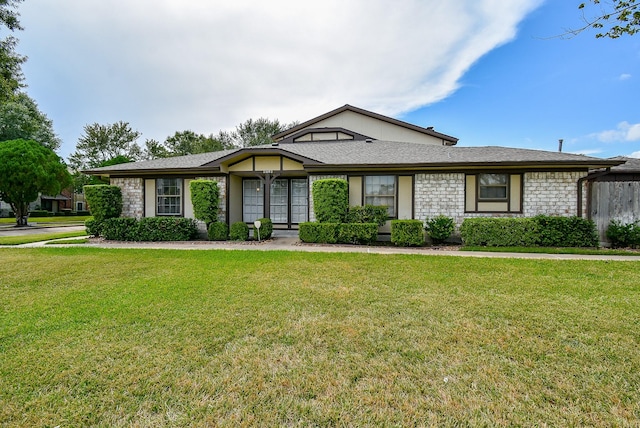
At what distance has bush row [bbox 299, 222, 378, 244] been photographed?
31.8 ft

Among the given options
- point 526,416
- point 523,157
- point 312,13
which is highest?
point 312,13

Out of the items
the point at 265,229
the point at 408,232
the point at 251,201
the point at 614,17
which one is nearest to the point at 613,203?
the point at 408,232

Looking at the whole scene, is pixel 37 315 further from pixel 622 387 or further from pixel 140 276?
pixel 622 387

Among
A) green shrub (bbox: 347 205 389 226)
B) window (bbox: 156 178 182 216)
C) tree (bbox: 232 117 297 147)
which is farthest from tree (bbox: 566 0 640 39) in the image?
tree (bbox: 232 117 297 147)

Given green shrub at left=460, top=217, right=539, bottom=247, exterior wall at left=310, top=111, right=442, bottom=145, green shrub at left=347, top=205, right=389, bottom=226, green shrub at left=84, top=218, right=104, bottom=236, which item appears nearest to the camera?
green shrub at left=460, top=217, right=539, bottom=247

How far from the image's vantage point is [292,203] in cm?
1311

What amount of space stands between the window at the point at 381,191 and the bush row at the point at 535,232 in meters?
2.86

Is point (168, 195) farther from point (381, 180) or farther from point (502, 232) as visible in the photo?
point (502, 232)

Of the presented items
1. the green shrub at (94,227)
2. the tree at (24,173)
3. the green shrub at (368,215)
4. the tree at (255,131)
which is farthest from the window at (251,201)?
the tree at (255,131)

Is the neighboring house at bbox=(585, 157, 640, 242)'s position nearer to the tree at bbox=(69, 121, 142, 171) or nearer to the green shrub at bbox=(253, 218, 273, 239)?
the green shrub at bbox=(253, 218, 273, 239)

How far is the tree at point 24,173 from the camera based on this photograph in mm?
18656

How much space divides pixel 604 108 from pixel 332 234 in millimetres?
16797

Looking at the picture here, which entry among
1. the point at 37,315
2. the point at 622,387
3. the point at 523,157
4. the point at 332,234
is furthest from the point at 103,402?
the point at 523,157

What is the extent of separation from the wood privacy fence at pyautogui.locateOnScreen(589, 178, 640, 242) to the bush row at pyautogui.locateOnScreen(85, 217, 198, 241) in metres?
14.5
